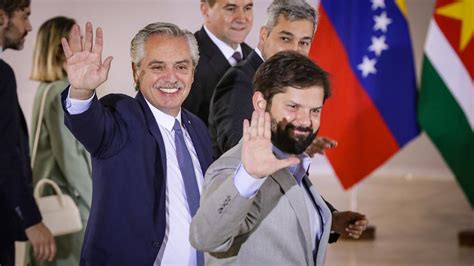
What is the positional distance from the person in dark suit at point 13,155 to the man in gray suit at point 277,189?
51.7 inches

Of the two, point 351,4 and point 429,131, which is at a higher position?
point 351,4

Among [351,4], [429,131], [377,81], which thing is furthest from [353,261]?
[351,4]

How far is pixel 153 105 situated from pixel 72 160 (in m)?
1.14

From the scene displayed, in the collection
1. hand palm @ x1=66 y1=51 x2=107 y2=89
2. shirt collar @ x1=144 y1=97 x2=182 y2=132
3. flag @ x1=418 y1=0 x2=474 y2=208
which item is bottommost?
flag @ x1=418 y1=0 x2=474 y2=208

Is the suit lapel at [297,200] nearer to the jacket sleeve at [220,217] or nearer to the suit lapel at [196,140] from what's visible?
the jacket sleeve at [220,217]

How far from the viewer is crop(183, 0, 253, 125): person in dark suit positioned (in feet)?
11.3

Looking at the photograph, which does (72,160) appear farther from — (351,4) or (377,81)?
(377,81)

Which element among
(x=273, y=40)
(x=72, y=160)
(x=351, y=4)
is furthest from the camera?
(x=351, y=4)

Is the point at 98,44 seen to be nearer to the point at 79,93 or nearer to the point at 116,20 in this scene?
the point at 79,93

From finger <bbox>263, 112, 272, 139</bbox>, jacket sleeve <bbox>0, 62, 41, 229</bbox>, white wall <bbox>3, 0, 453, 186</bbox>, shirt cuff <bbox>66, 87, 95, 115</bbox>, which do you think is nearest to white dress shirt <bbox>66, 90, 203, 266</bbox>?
white wall <bbox>3, 0, 453, 186</bbox>

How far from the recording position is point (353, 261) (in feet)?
22.9

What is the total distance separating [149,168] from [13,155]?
908 mm

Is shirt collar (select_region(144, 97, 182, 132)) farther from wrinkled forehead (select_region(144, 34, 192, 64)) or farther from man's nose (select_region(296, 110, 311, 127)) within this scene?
man's nose (select_region(296, 110, 311, 127))

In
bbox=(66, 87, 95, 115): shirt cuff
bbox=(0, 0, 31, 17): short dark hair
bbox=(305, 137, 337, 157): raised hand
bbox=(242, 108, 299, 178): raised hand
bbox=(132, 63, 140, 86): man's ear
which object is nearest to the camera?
bbox=(242, 108, 299, 178): raised hand
